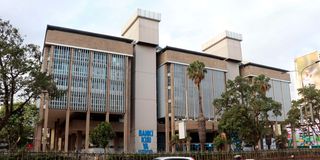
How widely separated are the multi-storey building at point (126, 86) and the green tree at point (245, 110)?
1653 cm

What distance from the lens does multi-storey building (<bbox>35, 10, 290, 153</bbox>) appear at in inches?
2320

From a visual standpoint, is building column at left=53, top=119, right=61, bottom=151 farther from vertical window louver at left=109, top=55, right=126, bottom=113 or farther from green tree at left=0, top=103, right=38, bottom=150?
vertical window louver at left=109, top=55, right=126, bottom=113

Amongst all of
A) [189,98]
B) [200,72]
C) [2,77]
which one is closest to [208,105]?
[189,98]

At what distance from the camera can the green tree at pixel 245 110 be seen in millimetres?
44469

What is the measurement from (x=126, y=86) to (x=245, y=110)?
27691 mm

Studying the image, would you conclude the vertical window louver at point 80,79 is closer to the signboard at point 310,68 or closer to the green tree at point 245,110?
the green tree at point 245,110

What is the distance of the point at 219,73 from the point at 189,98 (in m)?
11.7

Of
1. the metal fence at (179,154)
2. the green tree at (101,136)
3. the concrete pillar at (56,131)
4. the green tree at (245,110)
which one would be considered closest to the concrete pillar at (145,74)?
the green tree at (101,136)

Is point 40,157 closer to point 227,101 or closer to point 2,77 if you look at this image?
point 2,77

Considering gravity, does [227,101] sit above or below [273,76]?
below

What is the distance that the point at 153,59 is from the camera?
71312mm

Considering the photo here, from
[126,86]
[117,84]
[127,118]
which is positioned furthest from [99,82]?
[127,118]

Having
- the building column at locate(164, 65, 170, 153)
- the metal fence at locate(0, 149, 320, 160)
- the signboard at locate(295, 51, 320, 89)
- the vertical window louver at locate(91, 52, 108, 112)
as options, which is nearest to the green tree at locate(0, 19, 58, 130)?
the metal fence at locate(0, 149, 320, 160)

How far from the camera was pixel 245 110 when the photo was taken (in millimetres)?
44531
